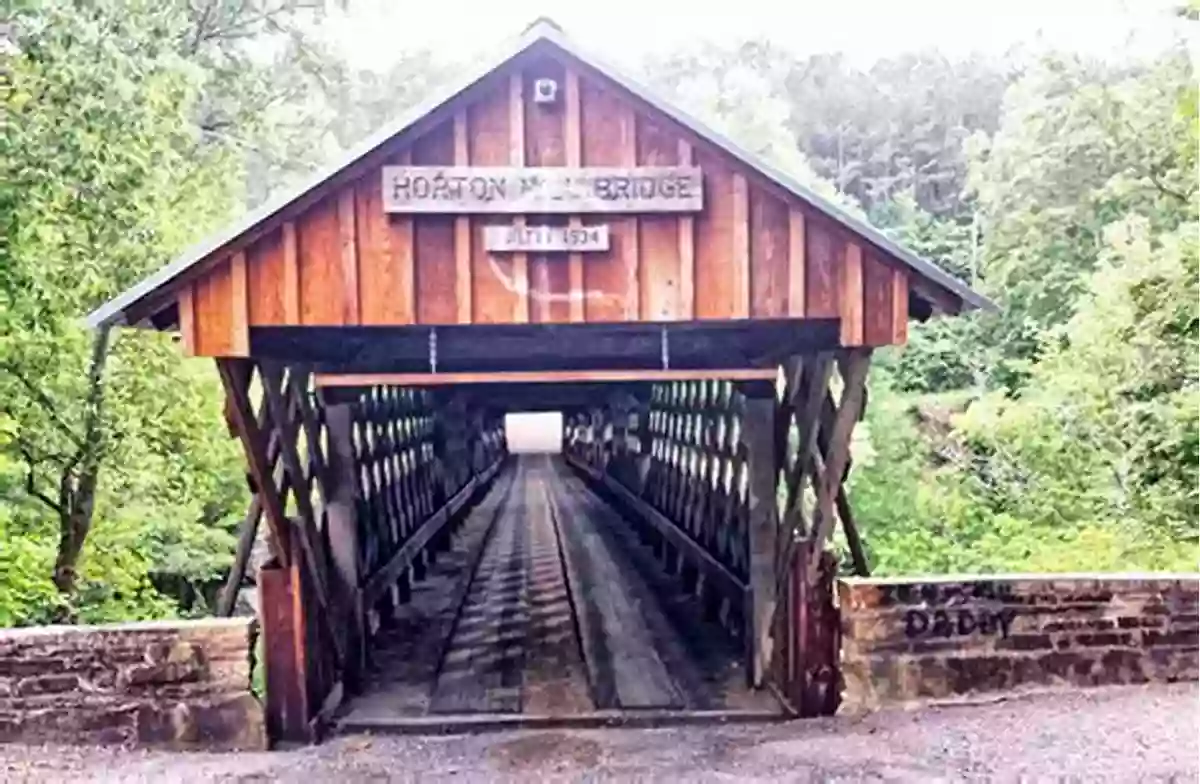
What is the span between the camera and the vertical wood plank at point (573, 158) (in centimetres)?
522

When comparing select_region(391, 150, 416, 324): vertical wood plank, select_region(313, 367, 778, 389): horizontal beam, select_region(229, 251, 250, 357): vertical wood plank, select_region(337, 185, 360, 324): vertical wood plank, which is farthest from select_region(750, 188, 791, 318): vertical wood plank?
select_region(229, 251, 250, 357): vertical wood plank

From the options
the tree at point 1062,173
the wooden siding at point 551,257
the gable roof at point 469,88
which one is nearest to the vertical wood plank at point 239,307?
the wooden siding at point 551,257

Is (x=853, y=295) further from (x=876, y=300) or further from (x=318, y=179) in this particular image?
(x=318, y=179)

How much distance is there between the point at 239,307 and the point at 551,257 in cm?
133

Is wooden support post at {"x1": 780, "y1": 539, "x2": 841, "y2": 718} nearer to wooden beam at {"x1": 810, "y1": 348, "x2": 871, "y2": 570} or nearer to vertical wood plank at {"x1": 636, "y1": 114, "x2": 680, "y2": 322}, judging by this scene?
wooden beam at {"x1": 810, "y1": 348, "x2": 871, "y2": 570}

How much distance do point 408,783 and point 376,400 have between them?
4.25 m

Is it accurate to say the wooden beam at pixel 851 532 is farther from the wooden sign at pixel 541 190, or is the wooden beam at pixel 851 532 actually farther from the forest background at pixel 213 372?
the forest background at pixel 213 372

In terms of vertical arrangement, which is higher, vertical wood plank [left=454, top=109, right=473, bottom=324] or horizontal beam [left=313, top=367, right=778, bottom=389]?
vertical wood plank [left=454, top=109, right=473, bottom=324]

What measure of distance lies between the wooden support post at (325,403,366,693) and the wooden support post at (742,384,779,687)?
89.9 inches

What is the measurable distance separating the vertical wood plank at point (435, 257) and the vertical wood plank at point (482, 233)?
89 millimetres

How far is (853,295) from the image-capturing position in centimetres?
528

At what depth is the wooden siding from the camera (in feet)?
16.9

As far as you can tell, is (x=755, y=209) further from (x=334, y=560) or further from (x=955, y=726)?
(x=334, y=560)

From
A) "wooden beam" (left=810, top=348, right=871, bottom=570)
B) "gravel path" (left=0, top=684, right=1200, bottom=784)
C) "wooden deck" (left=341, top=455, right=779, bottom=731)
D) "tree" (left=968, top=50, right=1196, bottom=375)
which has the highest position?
"tree" (left=968, top=50, right=1196, bottom=375)
